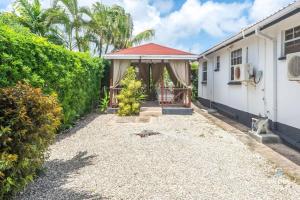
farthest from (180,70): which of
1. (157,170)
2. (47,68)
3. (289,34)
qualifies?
(157,170)

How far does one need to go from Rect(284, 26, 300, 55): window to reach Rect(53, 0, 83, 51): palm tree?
1715cm

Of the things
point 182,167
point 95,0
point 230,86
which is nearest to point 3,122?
point 182,167

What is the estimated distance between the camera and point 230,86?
13867 millimetres

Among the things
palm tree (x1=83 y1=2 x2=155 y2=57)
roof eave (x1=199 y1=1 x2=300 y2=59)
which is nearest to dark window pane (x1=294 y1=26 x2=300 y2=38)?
roof eave (x1=199 y1=1 x2=300 y2=59)

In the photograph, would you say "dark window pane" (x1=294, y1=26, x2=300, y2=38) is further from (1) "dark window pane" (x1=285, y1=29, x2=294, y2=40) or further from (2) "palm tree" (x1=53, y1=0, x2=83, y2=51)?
(2) "palm tree" (x1=53, y1=0, x2=83, y2=51)

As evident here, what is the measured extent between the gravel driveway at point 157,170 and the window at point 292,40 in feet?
9.45

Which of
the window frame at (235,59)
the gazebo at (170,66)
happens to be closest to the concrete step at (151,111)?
the gazebo at (170,66)

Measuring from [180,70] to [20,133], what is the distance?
1198 centimetres

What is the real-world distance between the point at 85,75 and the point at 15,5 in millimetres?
12195

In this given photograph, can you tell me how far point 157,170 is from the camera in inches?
228

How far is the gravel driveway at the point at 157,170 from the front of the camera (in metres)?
4.72

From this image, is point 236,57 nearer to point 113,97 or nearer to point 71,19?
point 113,97

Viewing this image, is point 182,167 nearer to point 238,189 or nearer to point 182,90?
point 238,189

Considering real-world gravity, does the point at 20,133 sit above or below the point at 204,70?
below
